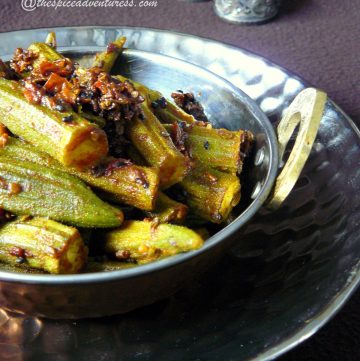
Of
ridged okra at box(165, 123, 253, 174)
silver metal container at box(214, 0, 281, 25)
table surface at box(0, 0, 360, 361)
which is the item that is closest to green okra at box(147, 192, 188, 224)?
ridged okra at box(165, 123, 253, 174)

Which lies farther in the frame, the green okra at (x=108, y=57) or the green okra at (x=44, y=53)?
the green okra at (x=108, y=57)

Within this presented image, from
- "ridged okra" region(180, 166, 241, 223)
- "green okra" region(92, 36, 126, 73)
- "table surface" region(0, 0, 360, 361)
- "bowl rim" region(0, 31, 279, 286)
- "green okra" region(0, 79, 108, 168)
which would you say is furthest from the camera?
"table surface" region(0, 0, 360, 361)

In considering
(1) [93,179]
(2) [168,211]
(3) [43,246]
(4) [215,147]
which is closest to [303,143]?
(4) [215,147]

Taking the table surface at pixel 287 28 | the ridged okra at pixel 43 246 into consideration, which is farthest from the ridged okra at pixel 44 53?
the table surface at pixel 287 28

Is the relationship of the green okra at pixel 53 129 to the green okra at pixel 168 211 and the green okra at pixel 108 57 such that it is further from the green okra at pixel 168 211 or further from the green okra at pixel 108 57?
the green okra at pixel 108 57

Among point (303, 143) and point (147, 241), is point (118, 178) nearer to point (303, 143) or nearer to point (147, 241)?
point (147, 241)

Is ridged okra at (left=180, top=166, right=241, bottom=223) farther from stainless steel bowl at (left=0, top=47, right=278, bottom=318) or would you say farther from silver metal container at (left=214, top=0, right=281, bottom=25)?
silver metal container at (left=214, top=0, right=281, bottom=25)
